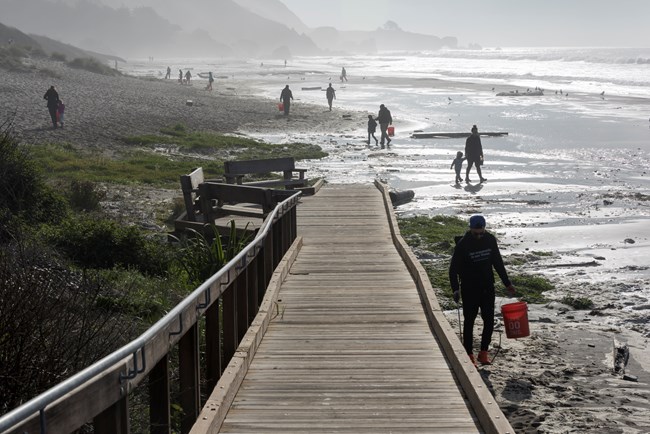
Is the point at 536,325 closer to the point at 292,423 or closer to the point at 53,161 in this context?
the point at 292,423

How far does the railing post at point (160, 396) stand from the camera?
5.39 m

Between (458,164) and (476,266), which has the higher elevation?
(476,266)

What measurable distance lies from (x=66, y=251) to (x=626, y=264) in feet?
32.7

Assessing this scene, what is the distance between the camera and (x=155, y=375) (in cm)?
545

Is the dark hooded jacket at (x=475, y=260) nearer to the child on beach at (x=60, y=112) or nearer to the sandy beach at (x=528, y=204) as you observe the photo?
the sandy beach at (x=528, y=204)

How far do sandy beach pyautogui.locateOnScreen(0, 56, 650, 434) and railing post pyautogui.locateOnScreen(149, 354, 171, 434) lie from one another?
15.2 feet

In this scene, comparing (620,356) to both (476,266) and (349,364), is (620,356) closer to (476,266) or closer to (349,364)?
(476,266)

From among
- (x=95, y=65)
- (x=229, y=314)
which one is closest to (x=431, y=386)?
(x=229, y=314)

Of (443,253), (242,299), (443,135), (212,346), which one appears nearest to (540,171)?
(443,135)

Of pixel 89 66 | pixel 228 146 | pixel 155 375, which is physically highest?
pixel 89 66

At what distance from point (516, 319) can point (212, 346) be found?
4.38 metres

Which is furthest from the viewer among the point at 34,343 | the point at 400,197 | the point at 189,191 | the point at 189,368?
the point at 400,197

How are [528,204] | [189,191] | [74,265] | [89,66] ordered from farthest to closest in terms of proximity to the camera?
[89,66], [528,204], [189,191], [74,265]

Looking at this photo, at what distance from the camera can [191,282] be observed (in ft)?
40.7
